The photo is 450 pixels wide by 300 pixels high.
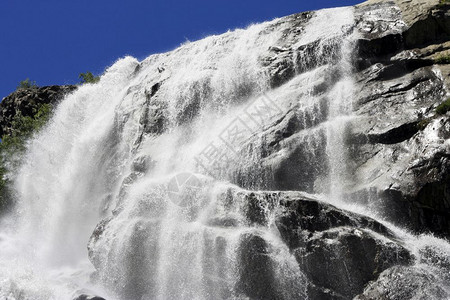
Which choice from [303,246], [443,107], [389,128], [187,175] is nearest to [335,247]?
[303,246]

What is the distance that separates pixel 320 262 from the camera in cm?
1427

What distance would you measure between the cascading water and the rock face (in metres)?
6.93

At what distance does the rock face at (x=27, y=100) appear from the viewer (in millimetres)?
38406

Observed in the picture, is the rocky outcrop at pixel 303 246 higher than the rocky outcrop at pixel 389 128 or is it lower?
lower

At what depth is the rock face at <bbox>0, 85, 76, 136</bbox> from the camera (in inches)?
1512

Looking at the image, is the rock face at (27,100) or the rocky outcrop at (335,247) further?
the rock face at (27,100)

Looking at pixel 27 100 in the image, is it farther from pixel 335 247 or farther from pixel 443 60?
pixel 335 247

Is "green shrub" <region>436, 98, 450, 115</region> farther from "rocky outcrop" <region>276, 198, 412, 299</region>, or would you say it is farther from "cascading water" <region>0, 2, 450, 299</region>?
"rocky outcrop" <region>276, 198, 412, 299</region>

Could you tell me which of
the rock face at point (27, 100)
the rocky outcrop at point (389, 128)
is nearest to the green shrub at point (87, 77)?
the rock face at point (27, 100)

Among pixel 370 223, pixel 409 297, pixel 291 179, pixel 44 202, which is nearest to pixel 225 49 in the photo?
pixel 291 179

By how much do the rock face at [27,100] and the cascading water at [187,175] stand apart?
6.93 m

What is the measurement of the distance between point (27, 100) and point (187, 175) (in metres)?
24.4

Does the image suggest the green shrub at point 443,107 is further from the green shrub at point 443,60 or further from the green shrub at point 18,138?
the green shrub at point 18,138

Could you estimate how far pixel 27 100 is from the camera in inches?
1540
